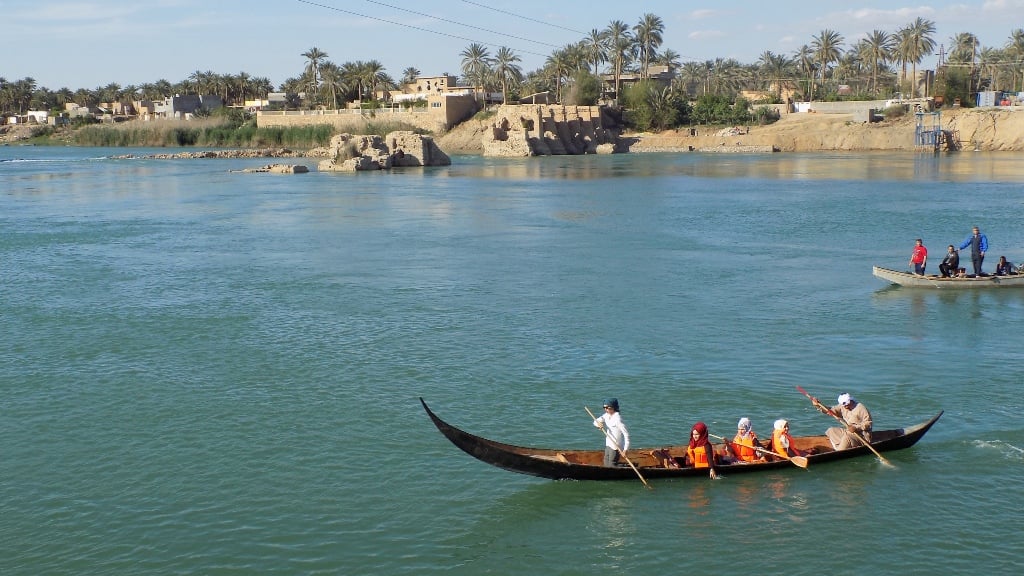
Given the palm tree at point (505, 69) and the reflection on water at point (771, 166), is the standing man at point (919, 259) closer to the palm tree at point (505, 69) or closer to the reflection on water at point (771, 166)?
the reflection on water at point (771, 166)

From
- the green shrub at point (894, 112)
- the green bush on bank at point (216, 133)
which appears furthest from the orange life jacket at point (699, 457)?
the green bush on bank at point (216, 133)

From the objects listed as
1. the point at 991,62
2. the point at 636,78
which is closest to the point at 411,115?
the point at 636,78

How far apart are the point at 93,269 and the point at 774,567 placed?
3204 cm

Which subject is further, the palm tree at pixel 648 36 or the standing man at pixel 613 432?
the palm tree at pixel 648 36

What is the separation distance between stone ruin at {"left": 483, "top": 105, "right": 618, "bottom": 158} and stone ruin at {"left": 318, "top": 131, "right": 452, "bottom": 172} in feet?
60.6

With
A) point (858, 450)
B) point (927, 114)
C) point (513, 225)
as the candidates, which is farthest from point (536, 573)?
point (927, 114)

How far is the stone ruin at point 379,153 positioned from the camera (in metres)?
94.1

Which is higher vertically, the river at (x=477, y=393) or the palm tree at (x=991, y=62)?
the palm tree at (x=991, y=62)

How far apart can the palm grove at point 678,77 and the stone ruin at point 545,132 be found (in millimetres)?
9294

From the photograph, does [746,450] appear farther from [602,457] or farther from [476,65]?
[476,65]

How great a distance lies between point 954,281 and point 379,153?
72.4m

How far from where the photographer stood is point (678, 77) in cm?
16475

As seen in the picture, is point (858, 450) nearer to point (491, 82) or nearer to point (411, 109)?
point (411, 109)

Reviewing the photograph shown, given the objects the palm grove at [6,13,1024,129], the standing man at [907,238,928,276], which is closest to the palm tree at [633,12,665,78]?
the palm grove at [6,13,1024,129]
